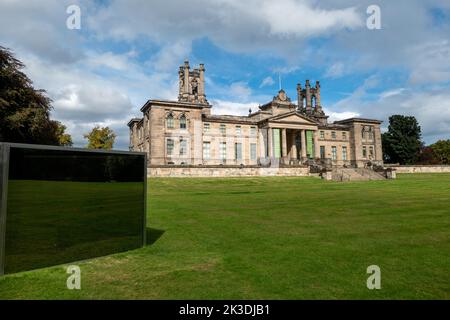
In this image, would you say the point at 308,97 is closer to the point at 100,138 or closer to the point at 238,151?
the point at 238,151

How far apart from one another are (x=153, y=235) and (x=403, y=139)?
282 ft

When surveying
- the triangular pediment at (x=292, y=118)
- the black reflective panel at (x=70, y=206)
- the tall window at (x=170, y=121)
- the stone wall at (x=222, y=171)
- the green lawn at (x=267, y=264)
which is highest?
the triangular pediment at (x=292, y=118)

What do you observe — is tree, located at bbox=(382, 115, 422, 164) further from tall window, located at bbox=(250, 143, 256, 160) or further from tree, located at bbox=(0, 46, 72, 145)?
tree, located at bbox=(0, 46, 72, 145)

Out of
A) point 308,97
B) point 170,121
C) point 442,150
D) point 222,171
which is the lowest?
point 222,171

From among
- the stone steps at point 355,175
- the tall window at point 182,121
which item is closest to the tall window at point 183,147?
the tall window at point 182,121

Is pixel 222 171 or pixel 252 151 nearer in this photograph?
pixel 222 171

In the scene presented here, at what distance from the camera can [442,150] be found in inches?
3738

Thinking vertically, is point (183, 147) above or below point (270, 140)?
below

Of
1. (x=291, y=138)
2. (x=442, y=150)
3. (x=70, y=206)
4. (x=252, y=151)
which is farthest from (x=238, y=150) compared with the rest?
(x=442, y=150)

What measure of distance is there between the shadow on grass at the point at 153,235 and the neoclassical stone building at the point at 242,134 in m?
39.7

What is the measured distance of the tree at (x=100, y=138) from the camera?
75.2 meters

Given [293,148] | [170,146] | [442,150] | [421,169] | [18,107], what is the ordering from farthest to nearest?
[442,150]
[293,148]
[421,169]
[170,146]
[18,107]

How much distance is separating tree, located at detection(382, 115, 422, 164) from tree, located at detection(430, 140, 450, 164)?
1428 cm

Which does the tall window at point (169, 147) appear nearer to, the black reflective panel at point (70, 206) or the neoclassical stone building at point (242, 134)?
the neoclassical stone building at point (242, 134)
